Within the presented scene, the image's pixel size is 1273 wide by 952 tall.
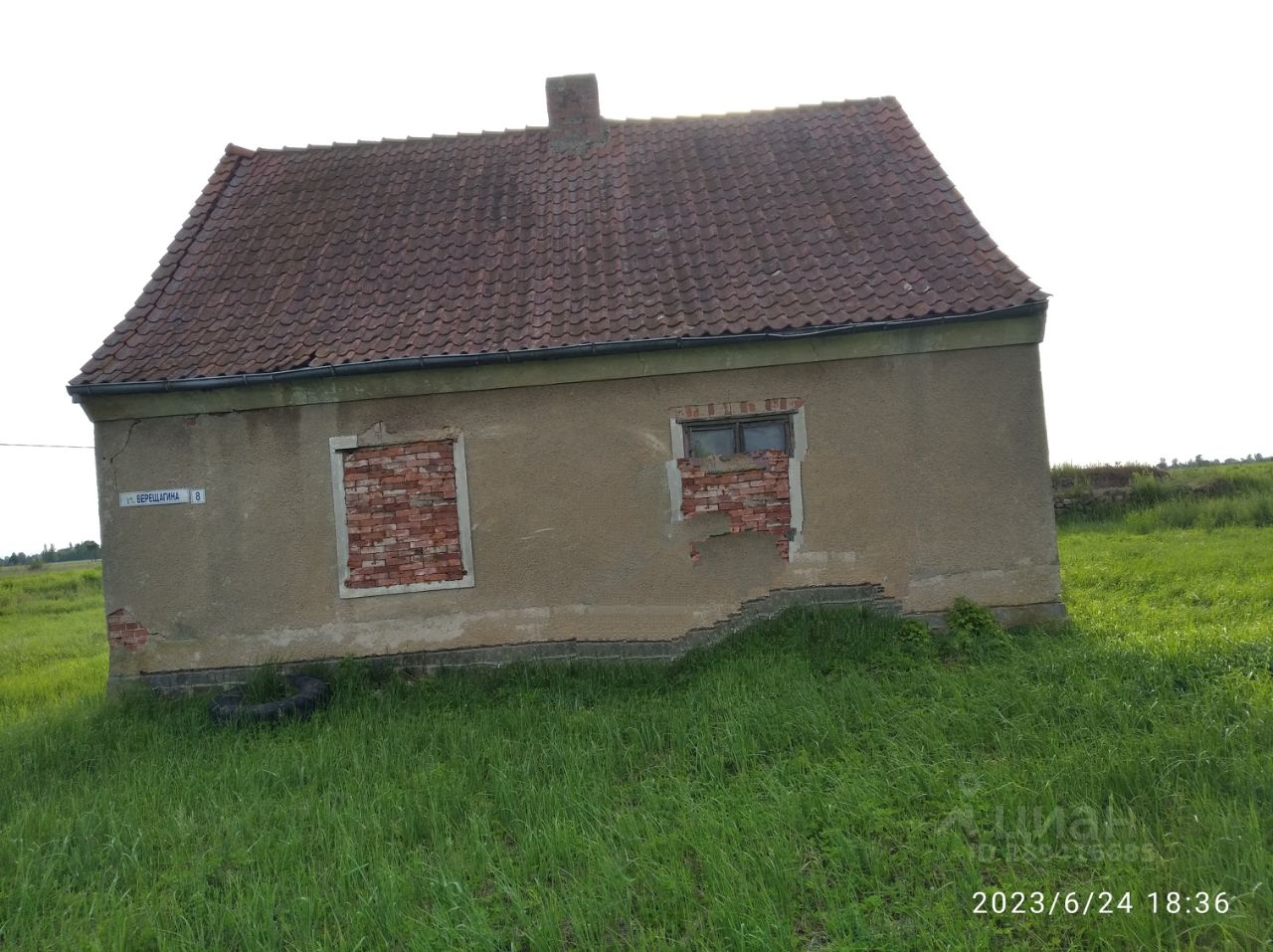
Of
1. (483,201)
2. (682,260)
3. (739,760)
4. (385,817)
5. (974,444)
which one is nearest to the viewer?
(385,817)

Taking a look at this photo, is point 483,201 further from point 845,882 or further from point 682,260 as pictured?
point 845,882

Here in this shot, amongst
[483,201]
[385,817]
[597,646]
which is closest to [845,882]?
[385,817]

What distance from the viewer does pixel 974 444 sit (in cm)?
814

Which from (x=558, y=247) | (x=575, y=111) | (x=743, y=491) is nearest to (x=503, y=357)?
(x=558, y=247)

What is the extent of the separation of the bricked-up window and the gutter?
0.78 meters

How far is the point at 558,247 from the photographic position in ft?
31.9

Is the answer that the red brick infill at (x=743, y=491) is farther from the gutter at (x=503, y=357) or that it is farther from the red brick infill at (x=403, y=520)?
the red brick infill at (x=403, y=520)

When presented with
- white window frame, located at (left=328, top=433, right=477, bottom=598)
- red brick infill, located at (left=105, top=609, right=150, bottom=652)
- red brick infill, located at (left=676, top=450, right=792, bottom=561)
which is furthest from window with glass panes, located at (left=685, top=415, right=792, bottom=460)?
red brick infill, located at (left=105, top=609, right=150, bottom=652)

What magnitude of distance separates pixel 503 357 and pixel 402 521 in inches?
75.8

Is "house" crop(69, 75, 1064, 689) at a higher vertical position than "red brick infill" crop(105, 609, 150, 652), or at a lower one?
higher

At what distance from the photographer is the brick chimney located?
11586 millimetres

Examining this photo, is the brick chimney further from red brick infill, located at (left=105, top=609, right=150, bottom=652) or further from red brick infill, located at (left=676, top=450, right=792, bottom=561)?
red brick infill, located at (left=105, top=609, right=150, bottom=652)

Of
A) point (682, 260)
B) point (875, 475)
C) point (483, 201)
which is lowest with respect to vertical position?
point (875, 475)

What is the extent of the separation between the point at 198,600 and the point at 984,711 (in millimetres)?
7261
